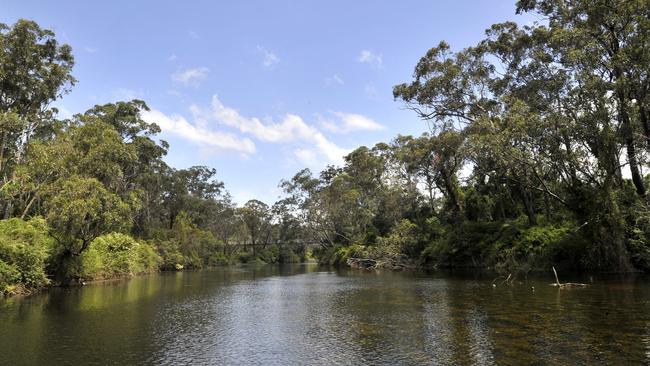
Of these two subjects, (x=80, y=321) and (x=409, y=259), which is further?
(x=409, y=259)

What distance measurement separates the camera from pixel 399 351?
1184cm

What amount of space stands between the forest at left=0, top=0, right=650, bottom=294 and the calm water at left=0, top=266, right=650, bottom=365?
24.2 feet

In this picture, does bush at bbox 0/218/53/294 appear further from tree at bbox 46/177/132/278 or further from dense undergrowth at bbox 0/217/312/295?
tree at bbox 46/177/132/278

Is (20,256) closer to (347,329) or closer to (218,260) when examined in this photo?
(347,329)

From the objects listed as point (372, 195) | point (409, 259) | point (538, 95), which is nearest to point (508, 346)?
point (538, 95)

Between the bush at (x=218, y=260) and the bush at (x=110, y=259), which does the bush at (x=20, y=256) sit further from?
the bush at (x=218, y=260)

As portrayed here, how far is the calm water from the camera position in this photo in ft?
37.1

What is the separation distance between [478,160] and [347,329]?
85.3ft

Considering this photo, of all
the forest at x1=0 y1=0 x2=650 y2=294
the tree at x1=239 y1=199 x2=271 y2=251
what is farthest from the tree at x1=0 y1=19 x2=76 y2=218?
the tree at x1=239 y1=199 x2=271 y2=251

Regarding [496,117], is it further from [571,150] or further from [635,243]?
[635,243]

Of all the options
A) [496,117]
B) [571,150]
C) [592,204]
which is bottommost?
[592,204]

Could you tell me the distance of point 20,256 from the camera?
A: 81.1 feet

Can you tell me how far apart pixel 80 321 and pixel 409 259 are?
133 feet

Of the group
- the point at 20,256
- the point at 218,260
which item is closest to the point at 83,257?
the point at 20,256
